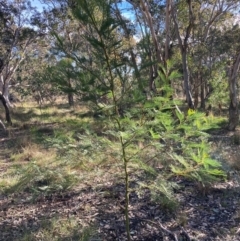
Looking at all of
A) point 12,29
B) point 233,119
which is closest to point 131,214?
point 233,119

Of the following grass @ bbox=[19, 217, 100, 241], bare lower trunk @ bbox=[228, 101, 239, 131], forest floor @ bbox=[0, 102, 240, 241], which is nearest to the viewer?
grass @ bbox=[19, 217, 100, 241]

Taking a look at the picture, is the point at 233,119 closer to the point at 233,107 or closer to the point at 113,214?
the point at 233,107

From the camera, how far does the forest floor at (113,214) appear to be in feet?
11.5

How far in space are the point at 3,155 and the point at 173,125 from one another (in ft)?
21.9

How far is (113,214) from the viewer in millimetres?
3984

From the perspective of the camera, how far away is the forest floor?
351 cm

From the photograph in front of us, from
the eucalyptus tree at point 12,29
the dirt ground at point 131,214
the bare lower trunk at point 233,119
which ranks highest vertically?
the eucalyptus tree at point 12,29

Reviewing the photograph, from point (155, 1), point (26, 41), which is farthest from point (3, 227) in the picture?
point (26, 41)

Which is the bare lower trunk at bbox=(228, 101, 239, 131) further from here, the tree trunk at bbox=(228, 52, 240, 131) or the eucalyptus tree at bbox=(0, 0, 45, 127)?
the eucalyptus tree at bbox=(0, 0, 45, 127)

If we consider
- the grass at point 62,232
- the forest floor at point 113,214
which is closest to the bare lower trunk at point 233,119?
the forest floor at point 113,214

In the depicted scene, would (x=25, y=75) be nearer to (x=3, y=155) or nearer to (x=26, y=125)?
(x=26, y=125)

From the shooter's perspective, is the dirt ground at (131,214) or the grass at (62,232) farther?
the dirt ground at (131,214)

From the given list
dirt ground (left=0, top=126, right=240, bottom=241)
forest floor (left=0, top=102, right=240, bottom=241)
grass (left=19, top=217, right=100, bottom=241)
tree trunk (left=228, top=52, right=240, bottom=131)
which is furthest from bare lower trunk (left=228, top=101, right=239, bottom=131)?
grass (left=19, top=217, right=100, bottom=241)

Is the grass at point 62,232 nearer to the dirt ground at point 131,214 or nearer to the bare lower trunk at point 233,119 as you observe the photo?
the dirt ground at point 131,214
